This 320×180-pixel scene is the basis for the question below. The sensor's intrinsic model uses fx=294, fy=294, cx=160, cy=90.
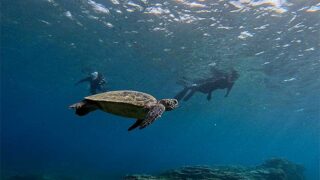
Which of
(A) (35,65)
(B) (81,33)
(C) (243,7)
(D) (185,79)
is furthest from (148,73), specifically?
(C) (243,7)

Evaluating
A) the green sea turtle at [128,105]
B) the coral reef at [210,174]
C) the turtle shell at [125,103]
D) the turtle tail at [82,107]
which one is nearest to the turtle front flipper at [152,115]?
the green sea turtle at [128,105]

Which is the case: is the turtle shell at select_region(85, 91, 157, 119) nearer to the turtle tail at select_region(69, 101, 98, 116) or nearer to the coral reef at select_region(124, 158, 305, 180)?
the turtle tail at select_region(69, 101, 98, 116)

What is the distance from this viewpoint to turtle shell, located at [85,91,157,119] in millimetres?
5689

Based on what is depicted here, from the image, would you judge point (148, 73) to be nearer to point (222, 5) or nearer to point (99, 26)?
point (99, 26)

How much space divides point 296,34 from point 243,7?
5276 millimetres

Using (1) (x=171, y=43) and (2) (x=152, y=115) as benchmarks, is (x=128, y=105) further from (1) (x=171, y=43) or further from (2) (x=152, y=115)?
(1) (x=171, y=43)

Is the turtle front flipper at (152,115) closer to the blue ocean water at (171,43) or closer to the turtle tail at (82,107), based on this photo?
the turtle tail at (82,107)

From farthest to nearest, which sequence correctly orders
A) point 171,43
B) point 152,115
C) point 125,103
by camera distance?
point 171,43 < point 125,103 < point 152,115

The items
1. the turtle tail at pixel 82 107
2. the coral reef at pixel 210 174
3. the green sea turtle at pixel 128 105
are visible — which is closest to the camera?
the green sea turtle at pixel 128 105

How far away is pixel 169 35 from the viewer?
77.2 feet

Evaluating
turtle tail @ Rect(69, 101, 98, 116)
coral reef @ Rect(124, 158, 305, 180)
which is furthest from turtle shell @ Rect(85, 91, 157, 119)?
coral reef @ Rect(124, 158, 305, 180)

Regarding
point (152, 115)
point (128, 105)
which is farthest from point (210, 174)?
point (152, 115)

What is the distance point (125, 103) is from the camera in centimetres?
564

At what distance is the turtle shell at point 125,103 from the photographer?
5.69 m
